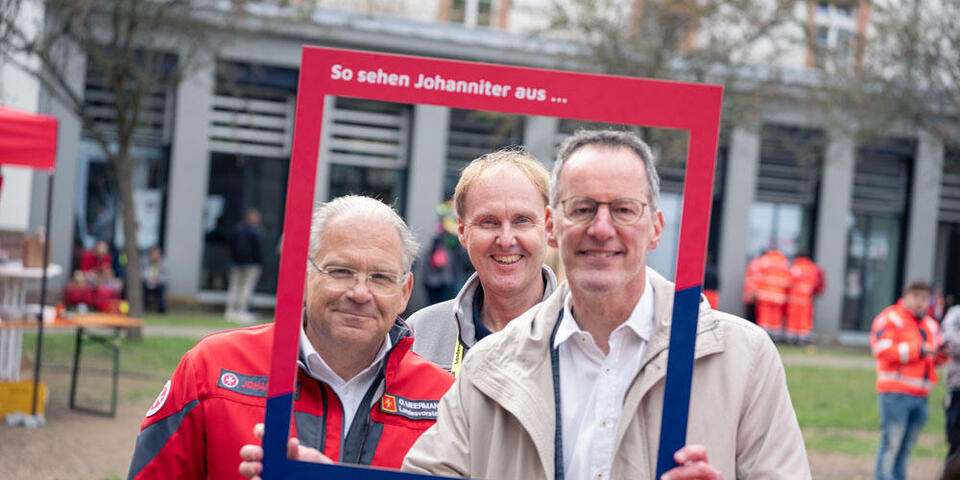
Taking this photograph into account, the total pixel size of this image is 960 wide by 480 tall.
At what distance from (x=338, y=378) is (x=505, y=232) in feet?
2.67

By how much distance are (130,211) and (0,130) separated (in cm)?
561

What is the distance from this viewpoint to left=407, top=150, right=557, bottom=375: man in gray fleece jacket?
3.05 meters

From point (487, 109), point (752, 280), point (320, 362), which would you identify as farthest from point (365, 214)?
point (752, 280)

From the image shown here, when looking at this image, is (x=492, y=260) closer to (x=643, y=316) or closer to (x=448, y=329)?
(x=448, y=329)

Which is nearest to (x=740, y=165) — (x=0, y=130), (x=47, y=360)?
(x=47, y=360)

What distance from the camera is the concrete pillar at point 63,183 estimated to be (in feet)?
61.3

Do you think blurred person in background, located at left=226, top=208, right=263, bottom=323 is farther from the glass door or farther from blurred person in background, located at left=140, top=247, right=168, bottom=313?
the glass door

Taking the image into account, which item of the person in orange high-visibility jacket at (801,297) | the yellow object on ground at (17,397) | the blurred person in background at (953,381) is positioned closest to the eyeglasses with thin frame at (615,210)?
the blurred person in background at (953,381)

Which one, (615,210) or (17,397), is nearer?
(615,210)

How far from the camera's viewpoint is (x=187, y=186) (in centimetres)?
2031

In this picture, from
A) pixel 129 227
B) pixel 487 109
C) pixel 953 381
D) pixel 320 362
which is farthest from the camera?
pixel 129 227

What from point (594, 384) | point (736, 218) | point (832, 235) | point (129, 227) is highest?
point (736, 218)

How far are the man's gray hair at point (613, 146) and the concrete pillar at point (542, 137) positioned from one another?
0.20ft

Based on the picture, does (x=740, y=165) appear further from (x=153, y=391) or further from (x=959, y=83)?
(x=153, y=391)
